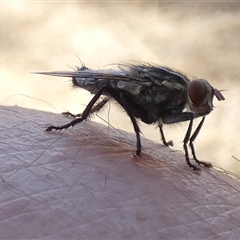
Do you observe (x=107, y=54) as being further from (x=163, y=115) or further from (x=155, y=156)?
(x=155, y=156)

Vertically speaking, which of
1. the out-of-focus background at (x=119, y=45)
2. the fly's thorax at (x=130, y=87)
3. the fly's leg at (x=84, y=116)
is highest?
the fly's thorax at (x=130, y=87)

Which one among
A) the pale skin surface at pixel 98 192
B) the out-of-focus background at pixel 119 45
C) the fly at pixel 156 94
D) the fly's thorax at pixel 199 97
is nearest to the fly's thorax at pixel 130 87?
the fly at pixel 156 94

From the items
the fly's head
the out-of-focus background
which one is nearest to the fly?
the fly's head

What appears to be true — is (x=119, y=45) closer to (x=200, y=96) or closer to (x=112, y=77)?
(x=112, y=77)

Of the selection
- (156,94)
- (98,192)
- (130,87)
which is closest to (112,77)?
(130,87)

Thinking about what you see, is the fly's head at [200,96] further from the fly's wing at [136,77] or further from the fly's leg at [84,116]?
the fly's leg at [84,116]

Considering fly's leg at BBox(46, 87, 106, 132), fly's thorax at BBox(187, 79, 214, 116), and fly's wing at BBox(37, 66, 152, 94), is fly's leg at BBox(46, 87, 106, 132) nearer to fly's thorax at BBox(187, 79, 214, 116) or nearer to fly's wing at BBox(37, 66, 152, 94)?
fly's wing at BBox(37, 66, 152, 94)
